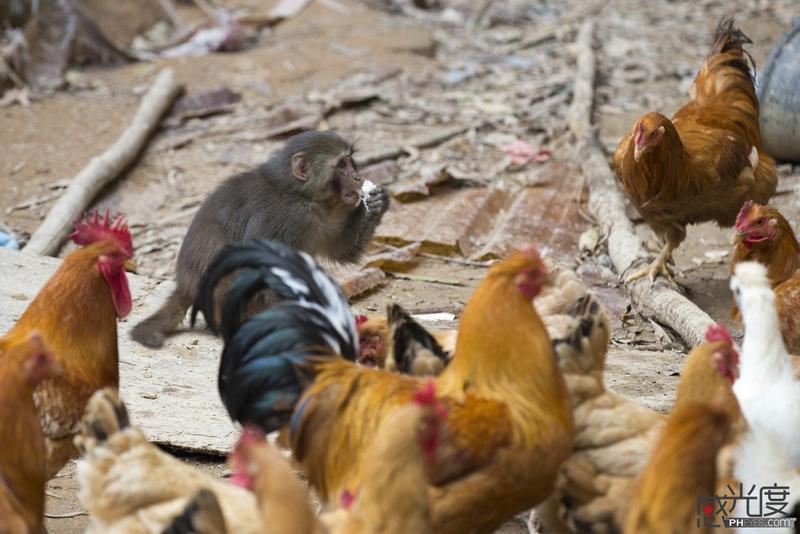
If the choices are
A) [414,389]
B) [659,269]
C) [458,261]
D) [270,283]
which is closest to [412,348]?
[414,389]

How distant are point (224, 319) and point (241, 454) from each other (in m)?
1.09

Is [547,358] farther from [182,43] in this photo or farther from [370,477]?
[182,43]

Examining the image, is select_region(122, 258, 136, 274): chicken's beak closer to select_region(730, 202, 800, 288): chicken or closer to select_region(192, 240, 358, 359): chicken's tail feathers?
select_region(192, 240, 358, 359): chicken's tail feathers

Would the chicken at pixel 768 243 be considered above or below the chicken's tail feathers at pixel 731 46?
below

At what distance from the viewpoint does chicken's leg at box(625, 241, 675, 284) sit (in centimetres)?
727

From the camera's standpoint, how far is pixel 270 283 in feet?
13.7

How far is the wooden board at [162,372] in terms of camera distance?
5.09 metres

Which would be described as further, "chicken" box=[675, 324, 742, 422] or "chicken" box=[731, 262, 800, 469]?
"chicken" box=[731, 262, 800, 469]

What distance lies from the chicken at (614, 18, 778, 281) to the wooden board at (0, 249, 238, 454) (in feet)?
9.84

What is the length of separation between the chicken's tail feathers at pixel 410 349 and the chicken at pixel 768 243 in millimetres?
2565

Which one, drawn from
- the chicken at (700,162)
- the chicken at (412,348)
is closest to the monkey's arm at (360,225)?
the chicken at (700,162)

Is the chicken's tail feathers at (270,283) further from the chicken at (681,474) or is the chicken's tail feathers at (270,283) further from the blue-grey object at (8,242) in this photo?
the blue-grey object at (8,242)

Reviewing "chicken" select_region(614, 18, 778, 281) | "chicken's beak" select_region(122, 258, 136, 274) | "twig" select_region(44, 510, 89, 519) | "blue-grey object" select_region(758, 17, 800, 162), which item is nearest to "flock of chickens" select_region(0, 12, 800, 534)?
"twig" select_region(44, 510, 89, 519)

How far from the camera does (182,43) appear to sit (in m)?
14.4
